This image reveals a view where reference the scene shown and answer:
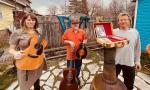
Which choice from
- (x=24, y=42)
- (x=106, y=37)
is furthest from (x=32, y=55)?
(x=106, y=37)

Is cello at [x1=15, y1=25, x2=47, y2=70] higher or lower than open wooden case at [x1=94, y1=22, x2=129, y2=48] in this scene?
lower

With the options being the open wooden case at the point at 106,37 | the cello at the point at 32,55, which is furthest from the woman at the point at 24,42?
the open wooden case at the point at 106,37

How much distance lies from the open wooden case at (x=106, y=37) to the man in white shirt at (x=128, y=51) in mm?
604

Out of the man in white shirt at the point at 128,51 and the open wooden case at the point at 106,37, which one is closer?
the open wooden case at the point at 106,37

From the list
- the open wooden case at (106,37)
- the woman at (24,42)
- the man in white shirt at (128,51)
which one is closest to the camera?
the open wooden case at (106,37)

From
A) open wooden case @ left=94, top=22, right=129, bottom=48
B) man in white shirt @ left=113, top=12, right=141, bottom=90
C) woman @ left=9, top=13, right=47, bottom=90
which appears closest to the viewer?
open wooden case @ left=94, top=22, right=129, bottom=48

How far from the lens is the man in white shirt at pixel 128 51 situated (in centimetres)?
312

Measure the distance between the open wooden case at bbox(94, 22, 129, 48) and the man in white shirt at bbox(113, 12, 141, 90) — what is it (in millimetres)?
604

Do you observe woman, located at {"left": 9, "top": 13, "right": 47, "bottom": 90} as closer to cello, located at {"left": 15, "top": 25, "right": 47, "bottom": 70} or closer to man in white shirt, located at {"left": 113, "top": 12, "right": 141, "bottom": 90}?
cello, located at {"left": 15, "top": 25, "right": 47, "bottom": 70}

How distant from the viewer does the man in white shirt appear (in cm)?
312

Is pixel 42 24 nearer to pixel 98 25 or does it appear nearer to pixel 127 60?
pixel 127 60

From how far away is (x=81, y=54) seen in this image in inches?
165

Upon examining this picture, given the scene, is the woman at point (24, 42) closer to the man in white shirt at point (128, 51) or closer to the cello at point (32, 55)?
the cello at point (32, 55)

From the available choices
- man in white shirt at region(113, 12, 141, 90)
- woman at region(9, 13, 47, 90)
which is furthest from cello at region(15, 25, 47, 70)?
man in white shirt at region(113, 12, 141, 90)
